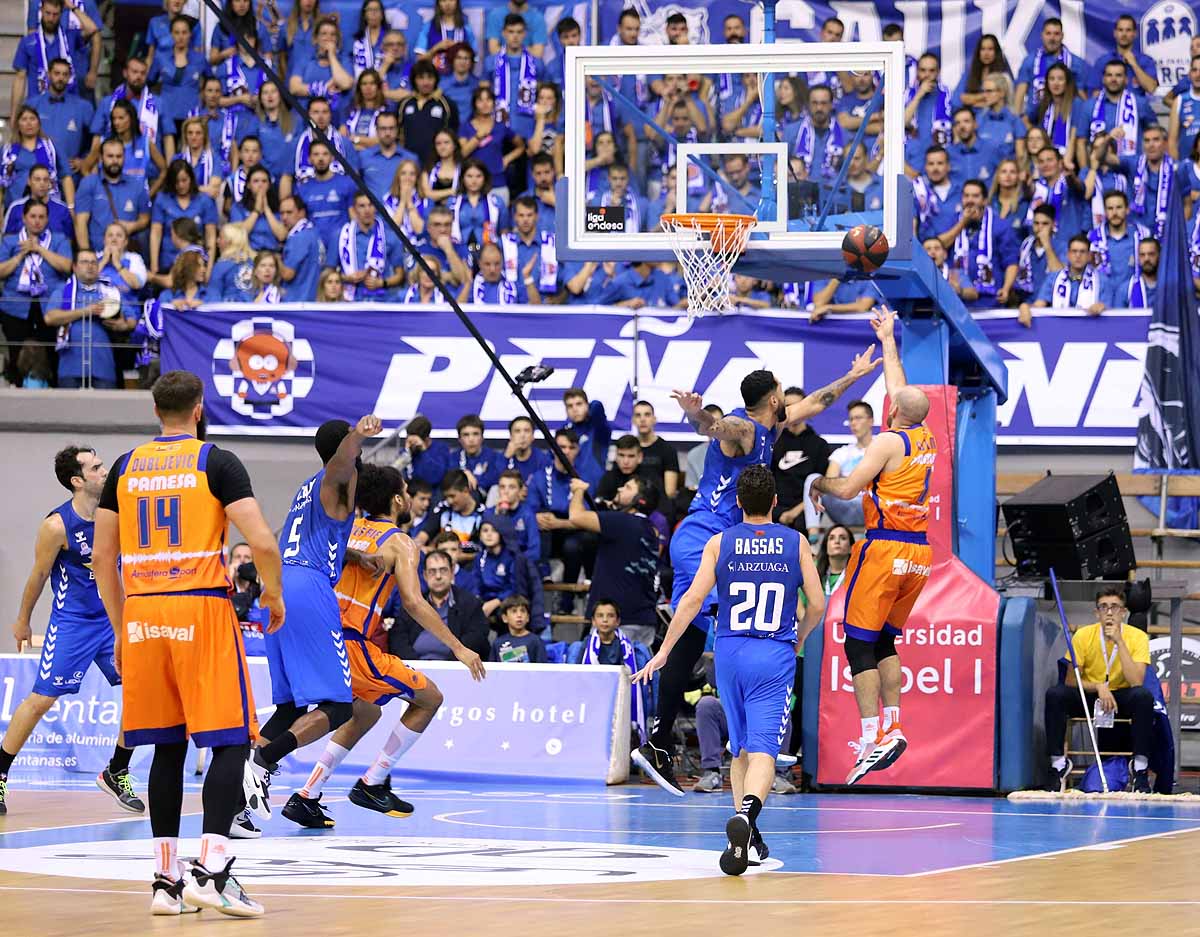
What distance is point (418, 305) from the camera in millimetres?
19922

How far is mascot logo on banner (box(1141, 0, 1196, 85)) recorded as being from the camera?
21.1m

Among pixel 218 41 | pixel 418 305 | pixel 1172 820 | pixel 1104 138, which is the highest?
pixel 218 41

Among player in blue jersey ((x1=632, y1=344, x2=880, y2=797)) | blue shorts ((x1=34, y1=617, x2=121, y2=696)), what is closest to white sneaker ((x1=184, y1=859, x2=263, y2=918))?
player in blue jersey ((x1=632, y1=344, x2=880, y2=797))

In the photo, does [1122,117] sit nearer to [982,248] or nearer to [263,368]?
[982,248]

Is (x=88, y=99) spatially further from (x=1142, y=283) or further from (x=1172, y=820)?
(x=1172, y=820)

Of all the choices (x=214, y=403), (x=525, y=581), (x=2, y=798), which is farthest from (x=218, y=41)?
(x=2, y=798)

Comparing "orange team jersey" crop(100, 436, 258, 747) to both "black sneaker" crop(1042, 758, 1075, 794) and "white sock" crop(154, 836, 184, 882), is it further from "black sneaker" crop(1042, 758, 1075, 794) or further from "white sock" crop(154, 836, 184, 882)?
"black sneaker" crop(1042, 758, 1075, 794)

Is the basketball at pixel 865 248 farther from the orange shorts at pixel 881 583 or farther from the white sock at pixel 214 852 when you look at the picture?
the white sock at pixel 214 852

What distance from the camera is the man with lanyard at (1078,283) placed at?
62.2 ft

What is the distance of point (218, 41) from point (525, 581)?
8.83 metres

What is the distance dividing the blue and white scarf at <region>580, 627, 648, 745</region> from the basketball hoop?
3.24 meters

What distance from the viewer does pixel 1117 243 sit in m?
19.2

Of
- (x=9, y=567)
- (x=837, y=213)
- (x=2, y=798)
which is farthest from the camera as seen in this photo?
(x=9, y=567)

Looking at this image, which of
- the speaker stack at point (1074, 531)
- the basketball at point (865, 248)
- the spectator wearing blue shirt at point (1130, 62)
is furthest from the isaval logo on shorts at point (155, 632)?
the spectator wearing blue shirt at point (1130, 62)
